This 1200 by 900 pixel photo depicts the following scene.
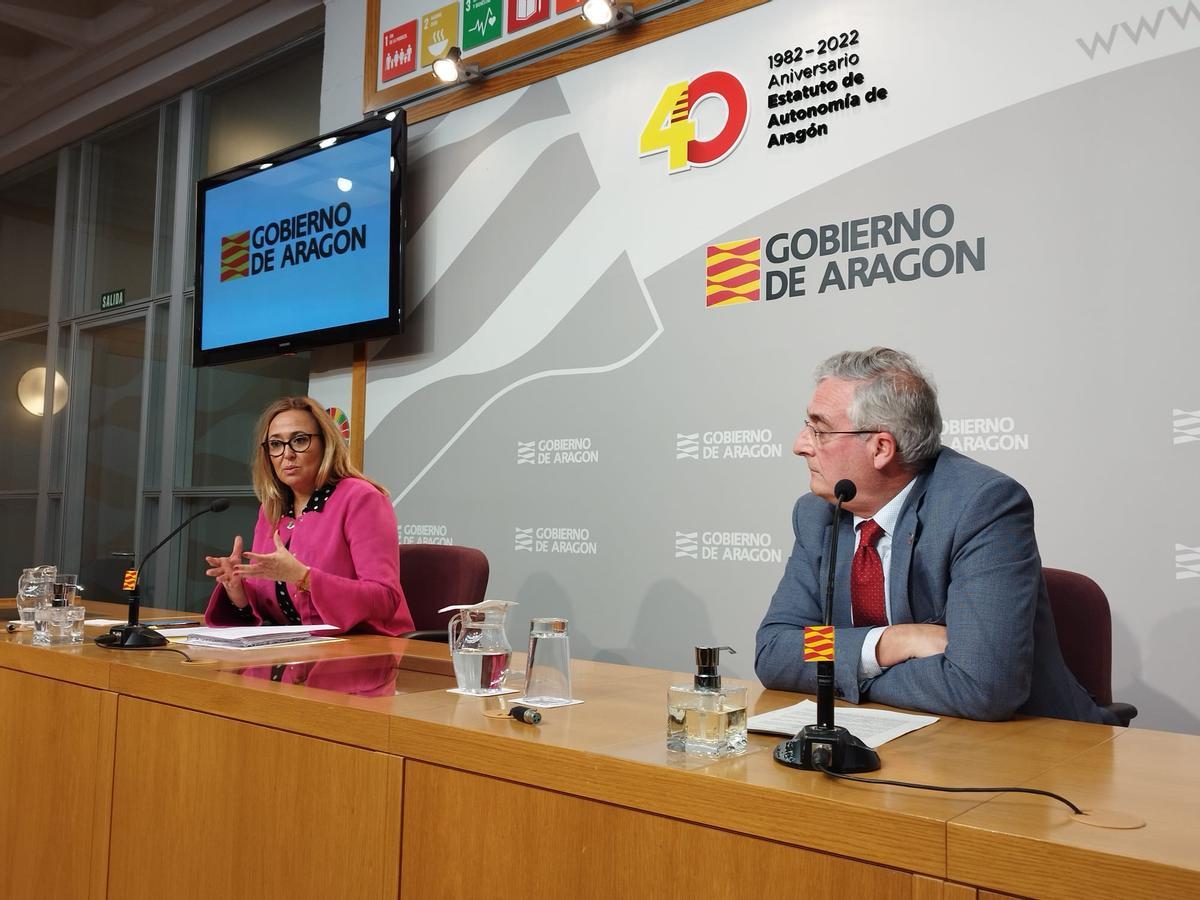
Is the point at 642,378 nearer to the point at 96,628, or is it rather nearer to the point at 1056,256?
the point at 1056,256

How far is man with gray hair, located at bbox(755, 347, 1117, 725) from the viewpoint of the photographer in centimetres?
142

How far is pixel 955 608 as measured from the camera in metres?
1.49

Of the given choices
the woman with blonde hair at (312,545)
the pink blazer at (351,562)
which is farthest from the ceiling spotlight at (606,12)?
the pink blazer at (351,562)

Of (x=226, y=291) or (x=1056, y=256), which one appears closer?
(x=1056, y=256)

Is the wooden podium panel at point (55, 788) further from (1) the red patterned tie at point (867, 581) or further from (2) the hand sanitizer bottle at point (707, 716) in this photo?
(1) the red patterned tie at point (867, 581)

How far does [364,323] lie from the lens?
3936mm

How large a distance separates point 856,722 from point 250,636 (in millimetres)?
1316

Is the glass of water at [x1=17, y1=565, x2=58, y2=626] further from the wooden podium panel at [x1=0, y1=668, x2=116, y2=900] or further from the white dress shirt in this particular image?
the white dress shirt

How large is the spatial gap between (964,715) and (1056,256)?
5.03 ft

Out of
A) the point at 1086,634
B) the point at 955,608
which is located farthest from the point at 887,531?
the point at 1086,634

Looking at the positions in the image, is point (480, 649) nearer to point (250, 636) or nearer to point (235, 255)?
point (250, 636)

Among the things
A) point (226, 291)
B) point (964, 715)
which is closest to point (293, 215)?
point (226, 291)

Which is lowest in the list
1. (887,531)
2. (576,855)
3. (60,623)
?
(576,855)

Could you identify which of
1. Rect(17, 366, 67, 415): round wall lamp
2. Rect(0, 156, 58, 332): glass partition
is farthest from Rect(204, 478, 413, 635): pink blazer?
Rect(0, 156, 58, 332): glass partition
